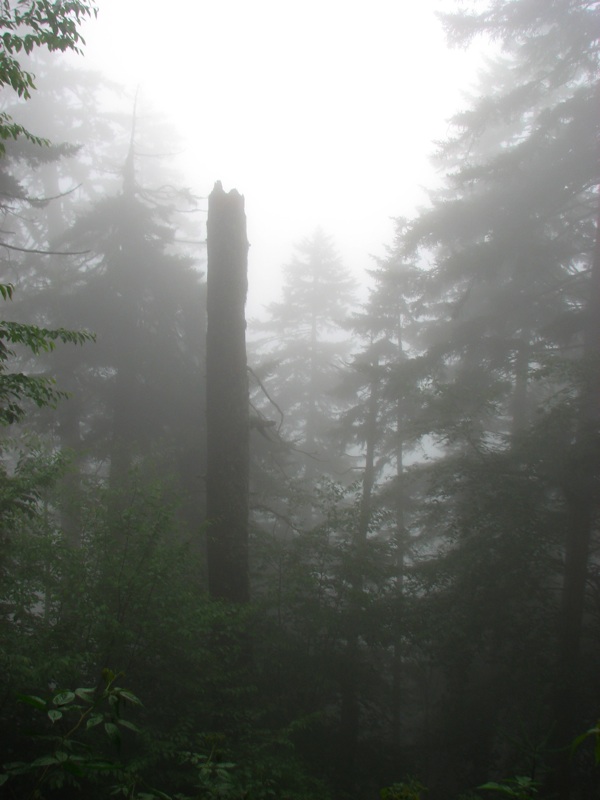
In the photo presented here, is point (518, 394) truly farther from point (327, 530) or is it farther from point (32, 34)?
point (32, 34)

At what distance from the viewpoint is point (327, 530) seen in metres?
9.74

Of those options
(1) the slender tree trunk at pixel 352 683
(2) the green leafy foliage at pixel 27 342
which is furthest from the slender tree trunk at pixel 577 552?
(2) the green leafy foliage at pixel 27 342

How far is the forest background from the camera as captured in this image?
470 cm

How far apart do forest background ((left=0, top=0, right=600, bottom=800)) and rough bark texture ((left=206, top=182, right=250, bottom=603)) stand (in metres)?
0.54

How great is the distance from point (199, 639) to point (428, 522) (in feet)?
27.7

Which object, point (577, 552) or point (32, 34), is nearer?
point (32, 34)

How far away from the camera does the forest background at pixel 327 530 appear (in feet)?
15.4

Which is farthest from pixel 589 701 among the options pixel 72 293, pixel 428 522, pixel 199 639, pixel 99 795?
pixel 72 293

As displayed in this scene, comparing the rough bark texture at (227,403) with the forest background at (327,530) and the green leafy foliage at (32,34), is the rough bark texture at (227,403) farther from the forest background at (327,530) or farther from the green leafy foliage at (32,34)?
the green leafy foliage at (32,34)

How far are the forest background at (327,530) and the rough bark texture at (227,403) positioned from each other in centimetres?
54

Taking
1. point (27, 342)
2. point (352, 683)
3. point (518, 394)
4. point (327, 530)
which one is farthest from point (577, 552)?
point (27, 342)

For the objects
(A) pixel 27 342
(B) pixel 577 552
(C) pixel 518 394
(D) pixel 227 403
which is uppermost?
(C) pixel 518 394

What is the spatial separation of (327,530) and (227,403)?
133 inches

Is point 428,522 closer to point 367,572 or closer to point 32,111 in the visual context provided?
point 367,572
